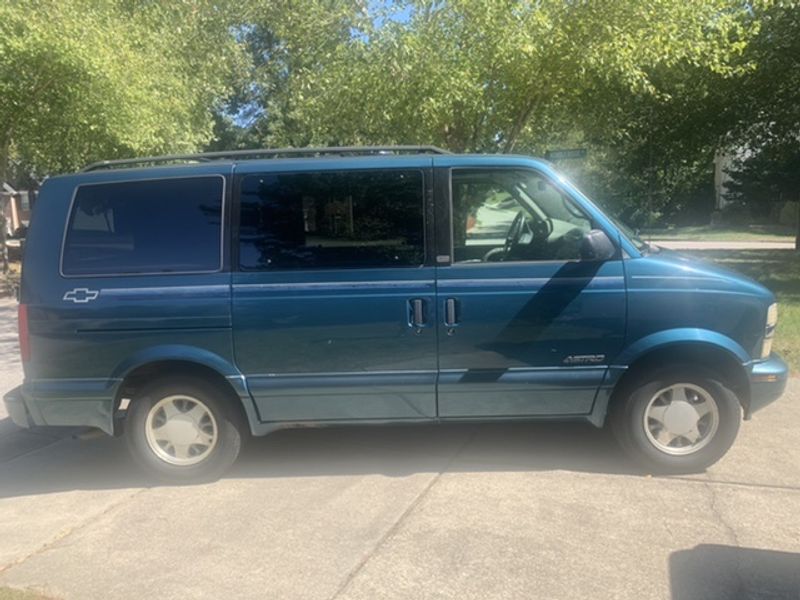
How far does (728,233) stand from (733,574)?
3051 cm

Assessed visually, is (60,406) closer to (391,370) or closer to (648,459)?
(391,370)

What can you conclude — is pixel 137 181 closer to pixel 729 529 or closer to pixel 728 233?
pixel 729 529

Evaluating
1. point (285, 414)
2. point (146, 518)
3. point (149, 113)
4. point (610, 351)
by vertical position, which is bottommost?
point (146, 518)

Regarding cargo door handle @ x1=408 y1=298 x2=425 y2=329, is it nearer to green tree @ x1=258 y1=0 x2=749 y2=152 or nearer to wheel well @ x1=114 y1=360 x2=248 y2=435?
wheel well @ x1=114 y1=360 x2=248 y2=435

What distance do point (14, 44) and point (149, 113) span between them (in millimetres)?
2508

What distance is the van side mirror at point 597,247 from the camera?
4.44m

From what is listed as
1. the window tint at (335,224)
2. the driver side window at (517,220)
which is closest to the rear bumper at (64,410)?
the window tint at (335,224)

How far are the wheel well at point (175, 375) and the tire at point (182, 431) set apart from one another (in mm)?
26

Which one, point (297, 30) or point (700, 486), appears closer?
point (700, 486)

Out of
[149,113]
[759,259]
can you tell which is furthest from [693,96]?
[149,113]

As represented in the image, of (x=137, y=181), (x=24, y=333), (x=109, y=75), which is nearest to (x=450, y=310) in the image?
(x=137, y=181)

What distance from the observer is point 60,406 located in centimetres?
468

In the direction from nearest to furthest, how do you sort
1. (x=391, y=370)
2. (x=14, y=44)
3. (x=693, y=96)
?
(x=391, y=370), (x=14, y=44), (x=693, y=96)

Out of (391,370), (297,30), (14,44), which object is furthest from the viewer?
Result: (297,30)
